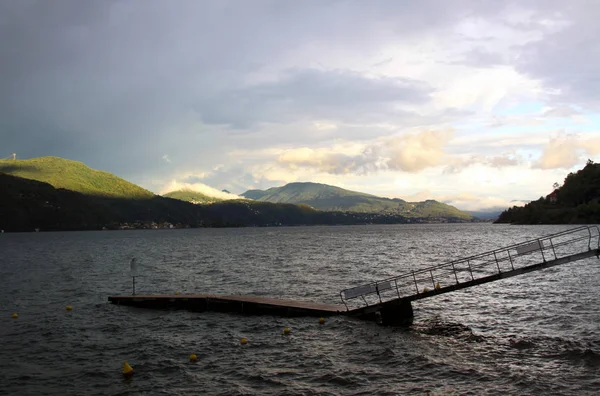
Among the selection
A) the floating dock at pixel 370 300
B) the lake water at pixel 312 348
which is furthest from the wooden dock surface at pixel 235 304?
the lake water at pixel 312 348

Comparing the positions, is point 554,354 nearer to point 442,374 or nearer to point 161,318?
point 442,374

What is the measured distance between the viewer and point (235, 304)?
35.7 m

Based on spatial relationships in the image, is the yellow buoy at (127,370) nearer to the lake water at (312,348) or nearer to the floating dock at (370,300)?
the lake water at (312,348)

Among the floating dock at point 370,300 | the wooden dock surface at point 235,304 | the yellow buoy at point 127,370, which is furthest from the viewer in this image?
the wooden dock surface at point 235,304

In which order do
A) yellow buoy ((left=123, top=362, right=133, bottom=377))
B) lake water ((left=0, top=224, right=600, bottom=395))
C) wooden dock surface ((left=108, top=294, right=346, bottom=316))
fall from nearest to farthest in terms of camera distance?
lake water ((left=0, top=224, right=600, bottom=395)) < yellow buoy ((left=123, top=362, right=133, bottom=377)) < wooden dock surface ((left=108, top=294, right=346, bottom=316))

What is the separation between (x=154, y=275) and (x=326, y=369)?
156 feet

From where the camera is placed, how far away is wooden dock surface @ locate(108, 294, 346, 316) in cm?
3331

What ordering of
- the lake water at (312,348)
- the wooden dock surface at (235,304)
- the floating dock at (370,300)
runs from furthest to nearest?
the wooden dock surface at (235,304), the floating dock at (370,300), the lake water at (312,348)

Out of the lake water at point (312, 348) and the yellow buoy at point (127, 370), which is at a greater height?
the yellow buoy at point (127, 370)

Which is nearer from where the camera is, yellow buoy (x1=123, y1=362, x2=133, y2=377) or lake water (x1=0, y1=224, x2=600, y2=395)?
lake water (x1=0, y1=224, x2=600, y2=395)

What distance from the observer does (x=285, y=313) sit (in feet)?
111

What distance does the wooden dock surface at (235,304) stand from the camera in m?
33.3

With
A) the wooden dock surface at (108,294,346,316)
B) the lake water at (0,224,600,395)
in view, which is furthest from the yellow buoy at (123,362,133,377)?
the wooden dock surface at (108,294,346,316)

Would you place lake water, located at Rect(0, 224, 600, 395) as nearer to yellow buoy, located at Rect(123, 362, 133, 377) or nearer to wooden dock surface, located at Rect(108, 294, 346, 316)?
yellow buoy, located at Rect(123, 362, 133, 377)
